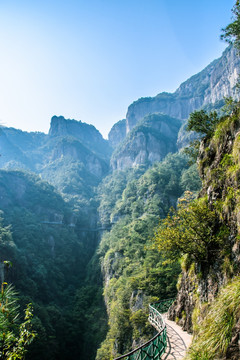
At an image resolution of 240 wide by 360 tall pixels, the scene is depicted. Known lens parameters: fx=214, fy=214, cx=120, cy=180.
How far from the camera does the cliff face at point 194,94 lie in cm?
10884

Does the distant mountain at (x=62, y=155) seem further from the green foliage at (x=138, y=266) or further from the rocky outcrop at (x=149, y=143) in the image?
the green foliage at (x=138, y=266)

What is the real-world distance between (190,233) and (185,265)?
4.49 metres

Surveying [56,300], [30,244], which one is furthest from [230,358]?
[30,244]

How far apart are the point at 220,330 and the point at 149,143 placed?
11486 cm

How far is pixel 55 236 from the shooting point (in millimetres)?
71250

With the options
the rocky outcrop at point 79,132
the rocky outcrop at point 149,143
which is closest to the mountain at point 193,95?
the rocky outcrop at point 149,143

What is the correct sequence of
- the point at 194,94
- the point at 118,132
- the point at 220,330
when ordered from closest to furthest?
the point at 220,330
the point at 194,94
the point at 118,132

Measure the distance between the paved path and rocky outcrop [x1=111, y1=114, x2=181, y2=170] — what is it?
10322 centimetres

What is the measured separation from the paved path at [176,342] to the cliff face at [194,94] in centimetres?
11333

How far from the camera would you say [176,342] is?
8.96 m

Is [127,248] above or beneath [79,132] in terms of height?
beneath

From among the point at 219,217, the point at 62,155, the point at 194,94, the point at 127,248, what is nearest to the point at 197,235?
the point at 219,217

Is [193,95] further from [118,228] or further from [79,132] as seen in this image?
[118,228]

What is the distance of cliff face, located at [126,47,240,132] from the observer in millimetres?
108838
